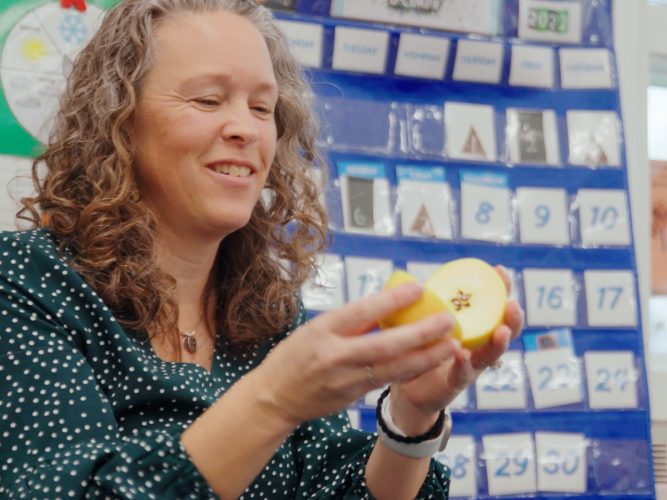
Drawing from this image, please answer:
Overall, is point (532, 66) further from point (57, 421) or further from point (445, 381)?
point (57, 421)

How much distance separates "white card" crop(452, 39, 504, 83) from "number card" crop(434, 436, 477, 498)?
26.1 inches

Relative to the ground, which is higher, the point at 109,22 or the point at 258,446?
the point at 109,22

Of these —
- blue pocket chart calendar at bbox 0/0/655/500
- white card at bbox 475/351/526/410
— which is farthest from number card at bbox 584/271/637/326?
white card at bbox 475/351/526/410

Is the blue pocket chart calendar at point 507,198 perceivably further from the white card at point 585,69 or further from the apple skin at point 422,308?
the apple skin at point 422,308

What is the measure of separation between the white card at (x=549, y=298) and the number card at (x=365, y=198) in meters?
0.29

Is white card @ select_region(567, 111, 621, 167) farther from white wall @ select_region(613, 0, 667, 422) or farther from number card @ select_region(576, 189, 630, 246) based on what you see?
white wall @ select_region(613, 0, 667, 422)

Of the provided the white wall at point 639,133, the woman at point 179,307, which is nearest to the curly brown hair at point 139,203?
the woman at point 179,307

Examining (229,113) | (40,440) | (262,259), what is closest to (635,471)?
(262,259)

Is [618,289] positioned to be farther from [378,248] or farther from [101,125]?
[101,125]

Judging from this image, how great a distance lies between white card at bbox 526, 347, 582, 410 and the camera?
1.62 meters

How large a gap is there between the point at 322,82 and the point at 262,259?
1.51 ft

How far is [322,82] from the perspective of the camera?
1571 mm

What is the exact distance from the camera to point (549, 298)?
1637 mm

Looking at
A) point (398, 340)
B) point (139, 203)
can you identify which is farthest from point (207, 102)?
point (398, 340)
